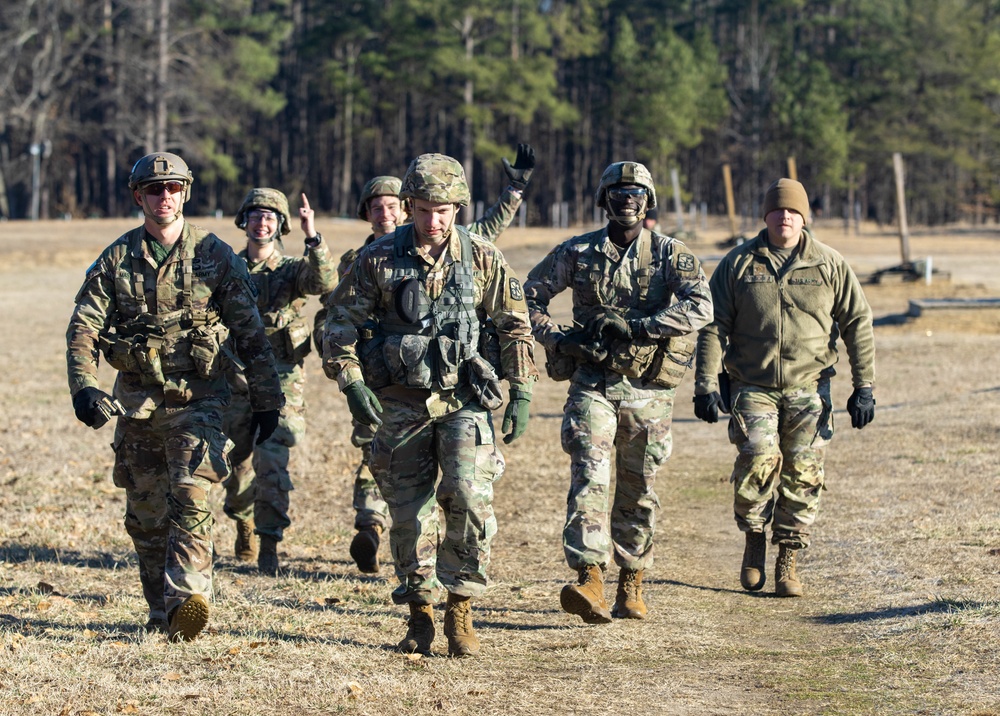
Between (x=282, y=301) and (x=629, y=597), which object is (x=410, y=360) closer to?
(x=629, y=597)

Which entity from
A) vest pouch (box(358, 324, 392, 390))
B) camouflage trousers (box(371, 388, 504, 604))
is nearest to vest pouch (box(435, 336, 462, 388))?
camouflage trousers (box(371, 388, 504, 604))

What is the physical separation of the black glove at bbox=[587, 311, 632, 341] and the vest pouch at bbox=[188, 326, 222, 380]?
1.96 metres

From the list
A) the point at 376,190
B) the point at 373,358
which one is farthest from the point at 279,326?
the point at 373,358

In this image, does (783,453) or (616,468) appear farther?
(783,453)

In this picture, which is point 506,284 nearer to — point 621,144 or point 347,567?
point 347,567

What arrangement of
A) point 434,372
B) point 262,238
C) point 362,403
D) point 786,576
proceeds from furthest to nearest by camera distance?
1. point 262,238
2. point 786,576
3. point 434,372
4. point 362,403

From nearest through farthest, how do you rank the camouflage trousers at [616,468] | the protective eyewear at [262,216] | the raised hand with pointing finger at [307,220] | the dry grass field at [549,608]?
the dry grass field at [549,608]
the camouflage trousers at [616,468]
the raised hand with pointing finger at [307,220]
the protective eyewear at [262,216]

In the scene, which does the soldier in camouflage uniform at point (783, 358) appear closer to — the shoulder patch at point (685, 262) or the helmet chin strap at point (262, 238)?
the shoulder patch at point (685, 262)

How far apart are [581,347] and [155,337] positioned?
2206 mm

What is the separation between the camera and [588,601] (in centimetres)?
683

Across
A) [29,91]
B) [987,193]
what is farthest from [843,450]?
[987,193]

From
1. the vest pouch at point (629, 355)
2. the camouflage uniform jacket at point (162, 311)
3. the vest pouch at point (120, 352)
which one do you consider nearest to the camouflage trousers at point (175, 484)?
the camouflage uniform jacket at point (162, 311)

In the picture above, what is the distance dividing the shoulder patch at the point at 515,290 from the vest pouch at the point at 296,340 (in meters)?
2.77

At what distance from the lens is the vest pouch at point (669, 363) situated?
7457 millimetres
